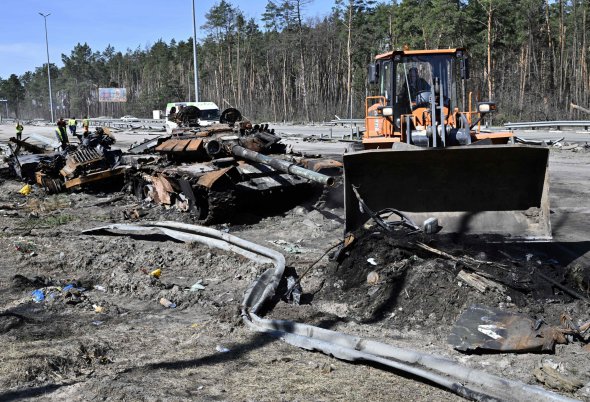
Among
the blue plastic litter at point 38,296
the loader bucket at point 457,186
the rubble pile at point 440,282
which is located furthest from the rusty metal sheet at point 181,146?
the rubble pile at point 440,282

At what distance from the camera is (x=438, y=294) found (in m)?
5.99

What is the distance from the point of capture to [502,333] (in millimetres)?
5031

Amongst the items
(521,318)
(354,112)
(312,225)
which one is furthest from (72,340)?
(354,112)

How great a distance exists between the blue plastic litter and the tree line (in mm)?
17778

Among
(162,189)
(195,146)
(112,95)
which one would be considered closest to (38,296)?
(195,146)

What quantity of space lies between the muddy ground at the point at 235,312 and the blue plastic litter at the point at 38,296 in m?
0.08

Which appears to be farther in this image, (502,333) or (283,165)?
(283,165)

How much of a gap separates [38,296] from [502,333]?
16.0 feet

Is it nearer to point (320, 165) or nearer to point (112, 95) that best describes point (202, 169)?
point (320, 165)

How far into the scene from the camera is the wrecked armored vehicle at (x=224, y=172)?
35.8 feet

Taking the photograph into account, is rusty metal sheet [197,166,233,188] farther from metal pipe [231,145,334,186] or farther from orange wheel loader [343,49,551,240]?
orange wheel loader [343,49,551,240]

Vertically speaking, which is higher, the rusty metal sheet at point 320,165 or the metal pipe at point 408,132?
the metal pipe at point 408,132

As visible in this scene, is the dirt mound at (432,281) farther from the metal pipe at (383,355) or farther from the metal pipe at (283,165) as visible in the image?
the metal pipe at (283,165)

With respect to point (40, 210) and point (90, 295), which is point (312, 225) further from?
point (40, 210)
